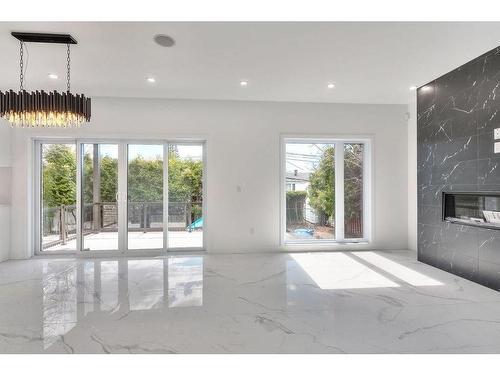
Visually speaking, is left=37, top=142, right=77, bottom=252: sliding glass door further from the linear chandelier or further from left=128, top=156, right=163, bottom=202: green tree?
the linear chandelier

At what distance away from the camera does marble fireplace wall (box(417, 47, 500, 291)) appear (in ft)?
11.0

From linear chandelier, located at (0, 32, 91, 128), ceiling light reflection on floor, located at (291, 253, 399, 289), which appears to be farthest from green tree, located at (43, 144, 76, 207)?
ceiling light reflection on floor, located at (291, 253, 399, 289)

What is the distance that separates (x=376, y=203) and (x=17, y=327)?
544cm

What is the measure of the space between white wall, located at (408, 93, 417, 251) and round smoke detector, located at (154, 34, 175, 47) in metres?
4.44

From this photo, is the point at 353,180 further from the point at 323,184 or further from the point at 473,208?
the point at 473,208

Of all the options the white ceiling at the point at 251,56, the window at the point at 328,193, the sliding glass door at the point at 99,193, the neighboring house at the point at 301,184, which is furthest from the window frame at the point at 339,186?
the sliding glass door at the point at 99,193

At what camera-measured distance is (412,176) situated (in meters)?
5.36

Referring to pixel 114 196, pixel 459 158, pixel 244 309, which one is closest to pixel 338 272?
pixel 244 309

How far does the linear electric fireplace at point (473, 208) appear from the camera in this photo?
344cm

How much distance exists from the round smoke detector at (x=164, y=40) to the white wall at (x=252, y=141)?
1987 mm
